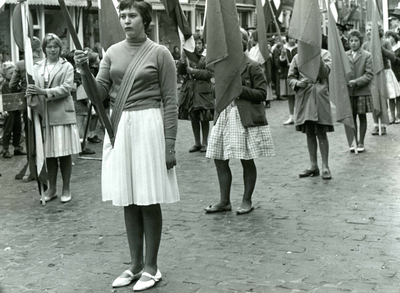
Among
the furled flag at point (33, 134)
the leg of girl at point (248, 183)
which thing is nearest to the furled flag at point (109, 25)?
the furled flag at point (33, 134)

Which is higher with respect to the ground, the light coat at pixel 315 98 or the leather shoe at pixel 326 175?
the light coat at pixel 315 98

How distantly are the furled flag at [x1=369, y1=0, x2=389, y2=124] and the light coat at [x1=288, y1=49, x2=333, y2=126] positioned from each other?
2.56 metres

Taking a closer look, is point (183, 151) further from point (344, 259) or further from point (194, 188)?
point (344, 259)

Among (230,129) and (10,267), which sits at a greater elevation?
(230,129)

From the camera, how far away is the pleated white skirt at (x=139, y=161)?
5.15m

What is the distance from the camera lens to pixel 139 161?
515 cm

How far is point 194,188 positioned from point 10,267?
3695 millimetres

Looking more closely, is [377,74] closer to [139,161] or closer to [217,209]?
[217,209]

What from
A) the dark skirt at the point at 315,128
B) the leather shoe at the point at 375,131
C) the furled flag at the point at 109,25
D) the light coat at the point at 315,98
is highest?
the furled flag at the point at 109,25

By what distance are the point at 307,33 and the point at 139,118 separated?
13.2 feet

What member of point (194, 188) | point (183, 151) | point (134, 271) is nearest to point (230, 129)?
point (194, 188)

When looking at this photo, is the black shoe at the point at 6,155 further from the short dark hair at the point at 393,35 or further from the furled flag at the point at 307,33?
the short dark hair at the point at 393,35

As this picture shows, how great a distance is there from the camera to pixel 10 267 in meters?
5.96

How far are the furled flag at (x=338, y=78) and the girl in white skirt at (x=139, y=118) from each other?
19.4 ft
